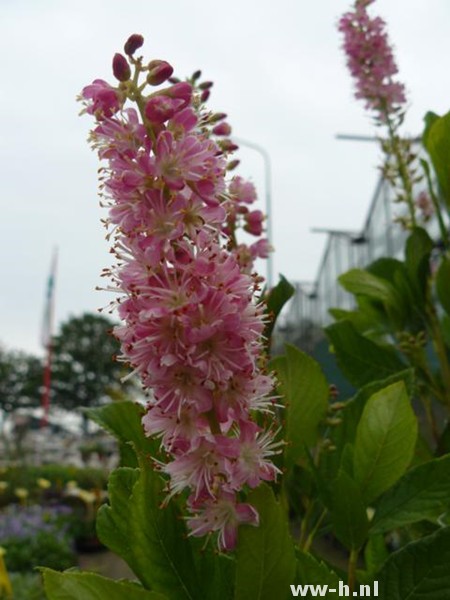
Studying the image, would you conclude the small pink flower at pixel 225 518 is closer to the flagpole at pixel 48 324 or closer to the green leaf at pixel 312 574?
the green leaf at pixel 312 574

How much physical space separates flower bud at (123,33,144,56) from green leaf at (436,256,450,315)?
0.92 meters

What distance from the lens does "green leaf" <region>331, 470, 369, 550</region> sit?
0.91m

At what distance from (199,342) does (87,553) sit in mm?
9707

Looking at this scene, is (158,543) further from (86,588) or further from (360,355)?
(360,355)

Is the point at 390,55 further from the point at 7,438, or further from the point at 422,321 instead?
the point at 7,438

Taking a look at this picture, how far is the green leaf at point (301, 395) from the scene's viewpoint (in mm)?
1051

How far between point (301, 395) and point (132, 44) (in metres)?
0.58

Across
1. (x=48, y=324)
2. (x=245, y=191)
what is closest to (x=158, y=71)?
(x=245, y=191)

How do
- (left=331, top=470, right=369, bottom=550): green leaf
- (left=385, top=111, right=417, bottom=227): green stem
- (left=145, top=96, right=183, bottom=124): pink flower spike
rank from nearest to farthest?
(left=145, top=96, right=183, bottom=124): pink flower spike, (left=331, top=470, right=369, bottom=550): green leaf, (left=385, top=111, right=417, bottom=227): green stem

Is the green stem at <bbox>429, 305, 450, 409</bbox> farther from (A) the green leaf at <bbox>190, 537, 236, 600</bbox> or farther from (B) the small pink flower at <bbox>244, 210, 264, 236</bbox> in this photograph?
(A) the green leaf at <bbox>190, 537, 236, 600</bbox>

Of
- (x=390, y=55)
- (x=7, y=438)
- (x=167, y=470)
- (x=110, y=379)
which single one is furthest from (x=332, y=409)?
(x=110, y=379)

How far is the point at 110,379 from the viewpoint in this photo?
5056cm

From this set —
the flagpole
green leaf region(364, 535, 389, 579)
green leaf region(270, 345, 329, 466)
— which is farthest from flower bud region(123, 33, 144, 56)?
the flagpole

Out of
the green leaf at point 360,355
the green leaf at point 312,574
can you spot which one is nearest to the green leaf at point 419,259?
the green leaf at point 360,355
